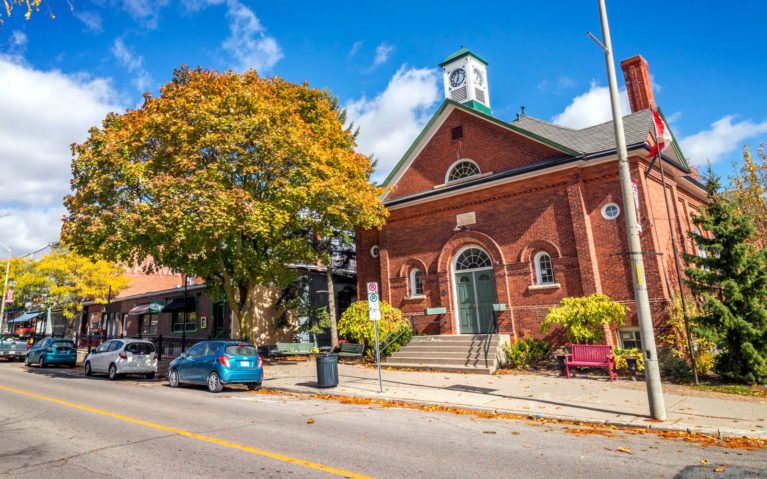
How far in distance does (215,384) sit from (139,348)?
5.93 meters

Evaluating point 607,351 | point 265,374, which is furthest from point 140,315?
point 607,351

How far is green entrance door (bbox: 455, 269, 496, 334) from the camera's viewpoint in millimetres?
17766

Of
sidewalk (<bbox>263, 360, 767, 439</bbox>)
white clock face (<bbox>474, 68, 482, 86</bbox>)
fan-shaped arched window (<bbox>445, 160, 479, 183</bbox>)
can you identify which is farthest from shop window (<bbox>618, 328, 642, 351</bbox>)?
white clock face (<bbox>474, 68, 482, 86</bbox>)

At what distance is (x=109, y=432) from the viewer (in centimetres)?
773

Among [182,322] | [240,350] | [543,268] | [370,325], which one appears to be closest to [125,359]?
[240,350]

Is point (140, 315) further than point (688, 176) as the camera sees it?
Yes

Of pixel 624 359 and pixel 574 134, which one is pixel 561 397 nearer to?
pixel 624 359

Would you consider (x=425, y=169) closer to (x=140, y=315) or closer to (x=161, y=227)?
(x=161, y=227)

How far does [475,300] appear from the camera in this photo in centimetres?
1819

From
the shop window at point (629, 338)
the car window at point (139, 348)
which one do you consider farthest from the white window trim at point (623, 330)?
the car window at point (139, 348)

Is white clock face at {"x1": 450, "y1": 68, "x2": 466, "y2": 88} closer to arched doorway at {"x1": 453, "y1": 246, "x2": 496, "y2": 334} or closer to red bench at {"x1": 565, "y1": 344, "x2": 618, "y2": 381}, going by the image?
arched doorway at {"x1": 453, "y1": 246, "x2": 496, "y2": 334}

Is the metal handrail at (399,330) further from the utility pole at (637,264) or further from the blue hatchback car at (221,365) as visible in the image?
the utility pole at (637,264)

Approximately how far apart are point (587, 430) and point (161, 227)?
1196cm

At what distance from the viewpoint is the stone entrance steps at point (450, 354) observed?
15227mm
